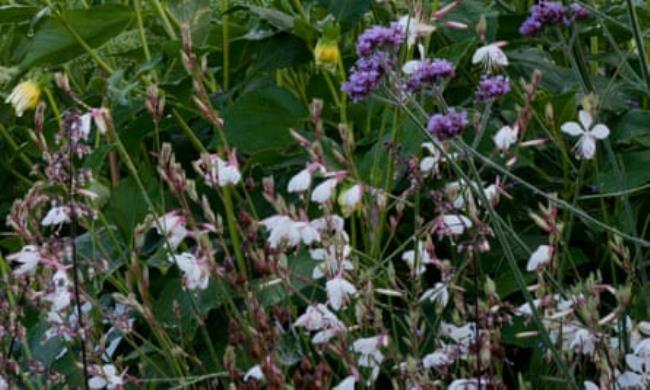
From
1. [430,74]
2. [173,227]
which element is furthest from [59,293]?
[430,74]

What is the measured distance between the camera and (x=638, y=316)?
6.40 feet

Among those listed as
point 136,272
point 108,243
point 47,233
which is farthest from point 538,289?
point 47,233

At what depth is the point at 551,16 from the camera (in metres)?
1.70

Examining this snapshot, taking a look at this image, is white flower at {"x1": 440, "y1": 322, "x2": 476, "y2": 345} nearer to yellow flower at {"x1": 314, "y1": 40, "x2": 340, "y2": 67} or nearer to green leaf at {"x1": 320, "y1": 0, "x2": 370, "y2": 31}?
yellow flower at {"x1": 314, "y1": 40, "x2": 340, "y2": 67}

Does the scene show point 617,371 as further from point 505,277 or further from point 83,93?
point 83,93

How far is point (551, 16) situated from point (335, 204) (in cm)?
73

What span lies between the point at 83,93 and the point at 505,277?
3.37ft

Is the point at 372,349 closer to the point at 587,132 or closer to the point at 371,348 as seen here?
the point at 371,348

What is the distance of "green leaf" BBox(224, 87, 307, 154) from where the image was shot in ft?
7.48

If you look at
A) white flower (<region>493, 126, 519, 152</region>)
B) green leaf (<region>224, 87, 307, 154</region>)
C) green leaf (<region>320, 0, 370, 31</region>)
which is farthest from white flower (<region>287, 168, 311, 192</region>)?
green leaf (<region>320, 0, 370, 31</region>)

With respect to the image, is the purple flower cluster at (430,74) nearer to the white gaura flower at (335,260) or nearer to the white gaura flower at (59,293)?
the white gaura flower at (335,260)

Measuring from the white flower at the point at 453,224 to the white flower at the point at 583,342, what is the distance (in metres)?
0.19

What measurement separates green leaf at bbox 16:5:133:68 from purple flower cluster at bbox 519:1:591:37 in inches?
34.1

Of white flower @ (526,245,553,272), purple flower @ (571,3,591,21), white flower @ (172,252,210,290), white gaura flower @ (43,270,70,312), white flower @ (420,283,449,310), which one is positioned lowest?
white flower @ (420,283,449,310)
